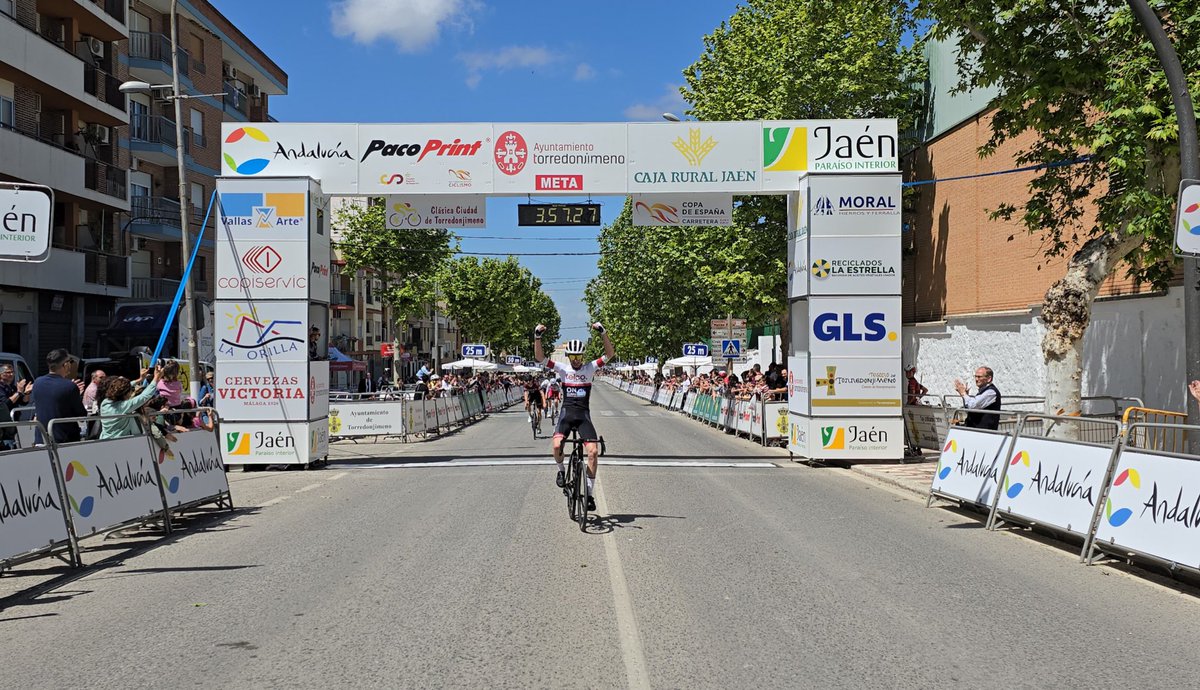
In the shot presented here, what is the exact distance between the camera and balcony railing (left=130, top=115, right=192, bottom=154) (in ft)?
126

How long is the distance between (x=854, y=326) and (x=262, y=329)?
10.1 meters

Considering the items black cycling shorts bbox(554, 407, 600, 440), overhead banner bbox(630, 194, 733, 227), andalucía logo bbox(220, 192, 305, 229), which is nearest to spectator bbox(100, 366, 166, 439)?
black cycling shorts bbox(554, 407, 600, 440)

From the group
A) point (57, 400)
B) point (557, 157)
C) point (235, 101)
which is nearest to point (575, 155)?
point (557, 157)

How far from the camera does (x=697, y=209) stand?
1952 centimetres

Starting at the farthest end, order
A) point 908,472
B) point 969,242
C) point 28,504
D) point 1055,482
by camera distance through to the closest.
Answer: point 969,242
point 908,472
point 1055,482
point 28,504

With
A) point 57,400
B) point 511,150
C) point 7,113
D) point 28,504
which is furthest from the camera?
point 7,113

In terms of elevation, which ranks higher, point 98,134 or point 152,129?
point 152,129

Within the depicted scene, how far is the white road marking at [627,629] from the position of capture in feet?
17.0

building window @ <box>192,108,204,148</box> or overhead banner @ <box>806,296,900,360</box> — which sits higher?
building window @ <box>192,108,204,148</box>

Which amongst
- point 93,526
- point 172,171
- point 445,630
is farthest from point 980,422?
point 172,171

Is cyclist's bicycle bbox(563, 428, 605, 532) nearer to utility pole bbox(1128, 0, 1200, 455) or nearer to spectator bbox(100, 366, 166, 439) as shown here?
spectator bbox(100, 366, 166, 439)

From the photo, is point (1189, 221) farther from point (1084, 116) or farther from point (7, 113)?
point (7, 113)

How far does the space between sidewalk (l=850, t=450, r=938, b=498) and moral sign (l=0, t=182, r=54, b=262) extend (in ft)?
34.2

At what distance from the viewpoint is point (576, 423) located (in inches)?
427
